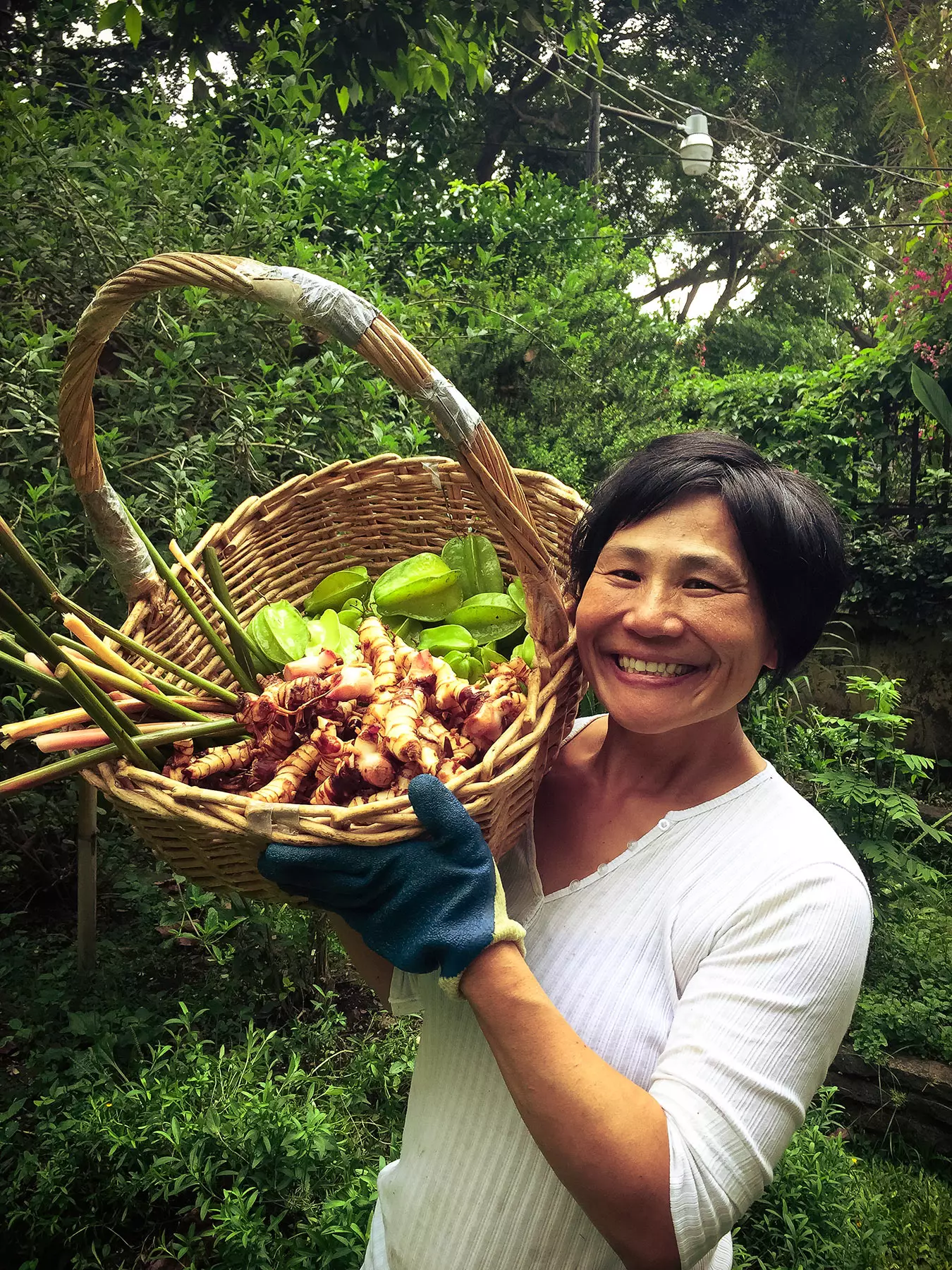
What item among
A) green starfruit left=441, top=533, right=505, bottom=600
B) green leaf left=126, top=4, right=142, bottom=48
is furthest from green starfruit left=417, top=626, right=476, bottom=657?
green leaf left=126, top=4, right=142, bottom=48

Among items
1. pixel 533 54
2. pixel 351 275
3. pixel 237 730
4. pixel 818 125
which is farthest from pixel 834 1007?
pixel 818 125

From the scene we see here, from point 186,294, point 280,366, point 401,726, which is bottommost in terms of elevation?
point 401,726

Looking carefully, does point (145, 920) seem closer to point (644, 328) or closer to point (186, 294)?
point (186, 294)

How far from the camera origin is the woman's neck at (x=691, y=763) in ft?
4.83

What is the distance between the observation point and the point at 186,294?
9.46 ft

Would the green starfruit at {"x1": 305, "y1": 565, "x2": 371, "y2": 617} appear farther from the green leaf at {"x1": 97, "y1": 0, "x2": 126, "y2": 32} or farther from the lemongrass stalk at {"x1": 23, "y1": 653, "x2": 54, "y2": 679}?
the green leaf at {"x1": 97, "y1": 0, "x2": 126, "y2": 32}

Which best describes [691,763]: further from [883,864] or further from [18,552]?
[883,864]

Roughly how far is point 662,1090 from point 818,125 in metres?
18.2

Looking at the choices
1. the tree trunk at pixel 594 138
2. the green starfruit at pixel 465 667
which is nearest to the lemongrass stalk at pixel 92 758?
the green starfruit at pixel 465 667

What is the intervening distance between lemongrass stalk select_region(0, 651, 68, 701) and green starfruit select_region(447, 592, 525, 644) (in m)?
0.77

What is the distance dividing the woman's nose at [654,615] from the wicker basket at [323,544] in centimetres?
17

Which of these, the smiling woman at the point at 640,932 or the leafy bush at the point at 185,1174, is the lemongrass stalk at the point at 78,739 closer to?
the smiling woman at the point at 640,932

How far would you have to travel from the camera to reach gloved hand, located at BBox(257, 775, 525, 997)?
1.12 metres

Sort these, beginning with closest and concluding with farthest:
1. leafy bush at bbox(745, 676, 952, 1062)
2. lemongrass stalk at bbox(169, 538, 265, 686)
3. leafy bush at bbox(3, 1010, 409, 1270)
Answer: lemongrass stalk at bbox(169, 538, 265, 686) < leafy bush at bbox(3, 1010, 409, 1270) < leafy bush at bbox(745, 676, 952, 1062)
